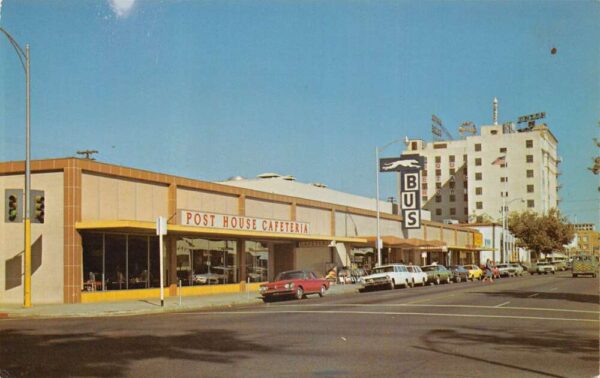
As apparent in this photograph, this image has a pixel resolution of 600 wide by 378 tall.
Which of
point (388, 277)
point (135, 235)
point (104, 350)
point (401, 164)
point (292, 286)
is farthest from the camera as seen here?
point (401, 164)

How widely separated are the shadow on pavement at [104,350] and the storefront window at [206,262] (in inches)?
766

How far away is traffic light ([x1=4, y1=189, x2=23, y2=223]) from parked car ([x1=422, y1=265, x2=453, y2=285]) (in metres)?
30.8

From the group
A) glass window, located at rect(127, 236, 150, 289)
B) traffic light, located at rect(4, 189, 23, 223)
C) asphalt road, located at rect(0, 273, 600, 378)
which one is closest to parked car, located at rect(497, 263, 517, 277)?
glass window, located at rect(127, 236, 150, 289)

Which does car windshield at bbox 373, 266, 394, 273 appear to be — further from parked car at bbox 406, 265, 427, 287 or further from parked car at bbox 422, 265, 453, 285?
parked car at bbox 422, 265, 453, 285

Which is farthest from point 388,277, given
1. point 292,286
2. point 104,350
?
point 104,350

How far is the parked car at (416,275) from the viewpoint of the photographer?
46397 millimetres

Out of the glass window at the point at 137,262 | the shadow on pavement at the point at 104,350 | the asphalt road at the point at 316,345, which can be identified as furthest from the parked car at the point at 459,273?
the shadow on pavement at the point at 104,350

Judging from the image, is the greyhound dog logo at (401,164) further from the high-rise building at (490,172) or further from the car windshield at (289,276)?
the high-rise building at (490,172)

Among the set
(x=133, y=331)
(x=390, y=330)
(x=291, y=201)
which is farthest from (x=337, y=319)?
(x=291, y=201)

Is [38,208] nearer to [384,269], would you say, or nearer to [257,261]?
[257,261]

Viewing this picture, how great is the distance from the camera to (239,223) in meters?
39.1

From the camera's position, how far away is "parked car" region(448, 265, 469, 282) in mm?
57156

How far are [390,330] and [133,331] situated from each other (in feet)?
20.7

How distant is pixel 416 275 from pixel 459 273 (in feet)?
39.7
